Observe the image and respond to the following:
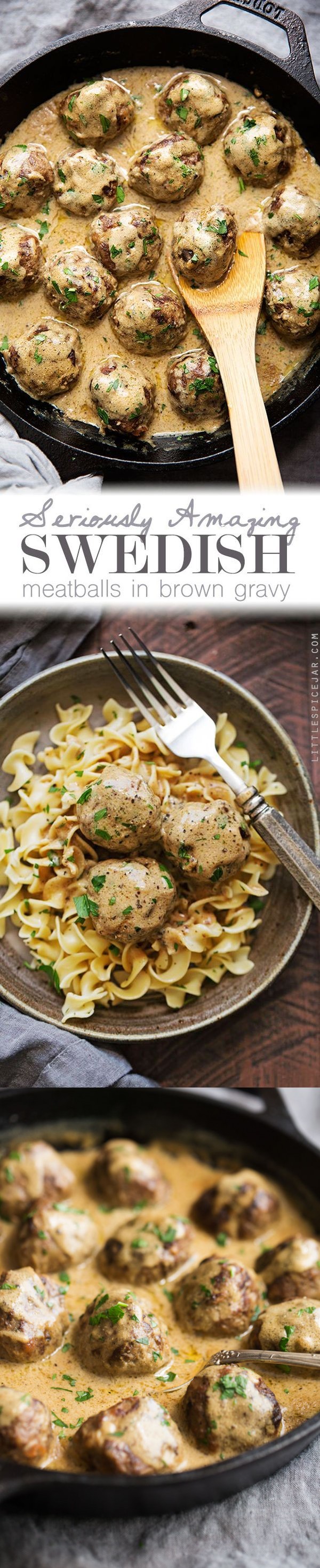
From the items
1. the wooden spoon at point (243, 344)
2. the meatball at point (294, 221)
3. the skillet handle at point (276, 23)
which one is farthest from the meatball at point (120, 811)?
the skillet handle at point (276, 23)

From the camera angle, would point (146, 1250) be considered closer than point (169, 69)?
Yes

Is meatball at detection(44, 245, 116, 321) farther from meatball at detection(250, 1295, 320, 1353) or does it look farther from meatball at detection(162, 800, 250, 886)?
meatball at detection(250, 1295, 320, 1353)

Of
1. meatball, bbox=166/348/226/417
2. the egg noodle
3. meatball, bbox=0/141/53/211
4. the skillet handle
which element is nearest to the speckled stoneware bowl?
the egg noodle

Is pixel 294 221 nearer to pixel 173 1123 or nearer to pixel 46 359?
pixel 46 359

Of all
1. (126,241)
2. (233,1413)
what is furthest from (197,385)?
(233,1413)

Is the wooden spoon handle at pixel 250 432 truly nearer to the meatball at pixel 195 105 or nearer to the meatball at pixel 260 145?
the meatball at pixel 260 145

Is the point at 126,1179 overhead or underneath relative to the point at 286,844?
underneath
